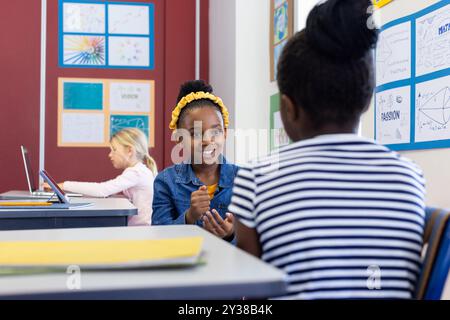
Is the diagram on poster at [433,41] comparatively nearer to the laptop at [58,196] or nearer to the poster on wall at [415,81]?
the poster on wall at [415,81]

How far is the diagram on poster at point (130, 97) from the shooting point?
415 cm

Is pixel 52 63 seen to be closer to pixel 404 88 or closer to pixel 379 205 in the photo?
pixel 404 88

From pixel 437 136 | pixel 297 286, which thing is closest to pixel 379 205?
pixel 297 286

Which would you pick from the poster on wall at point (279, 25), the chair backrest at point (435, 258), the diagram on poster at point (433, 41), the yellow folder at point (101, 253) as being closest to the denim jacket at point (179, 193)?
the diagram on poster at point (433, 41)

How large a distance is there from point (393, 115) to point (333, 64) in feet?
3.97

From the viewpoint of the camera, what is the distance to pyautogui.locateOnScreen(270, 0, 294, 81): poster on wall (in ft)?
10.0

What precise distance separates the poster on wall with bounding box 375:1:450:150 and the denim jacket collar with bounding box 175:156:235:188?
2.02ft

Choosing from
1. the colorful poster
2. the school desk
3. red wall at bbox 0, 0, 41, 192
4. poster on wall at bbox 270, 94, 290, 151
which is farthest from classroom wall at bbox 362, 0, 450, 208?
red wall at bbox 0, 0, 41, 192

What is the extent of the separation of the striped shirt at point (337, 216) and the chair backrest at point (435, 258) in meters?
0.02

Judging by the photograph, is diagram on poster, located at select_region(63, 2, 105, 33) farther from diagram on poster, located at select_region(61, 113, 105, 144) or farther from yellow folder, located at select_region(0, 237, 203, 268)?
yellow folder, located at select_region(0, 237, 203, 268)

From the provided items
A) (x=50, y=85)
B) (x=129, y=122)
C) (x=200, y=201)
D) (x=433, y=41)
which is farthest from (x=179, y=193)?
(x=50, y=85)

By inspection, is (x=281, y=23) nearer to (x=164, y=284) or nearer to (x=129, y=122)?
(x=129, y=122)

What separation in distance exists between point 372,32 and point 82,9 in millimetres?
3622

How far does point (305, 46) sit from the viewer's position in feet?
2.82
